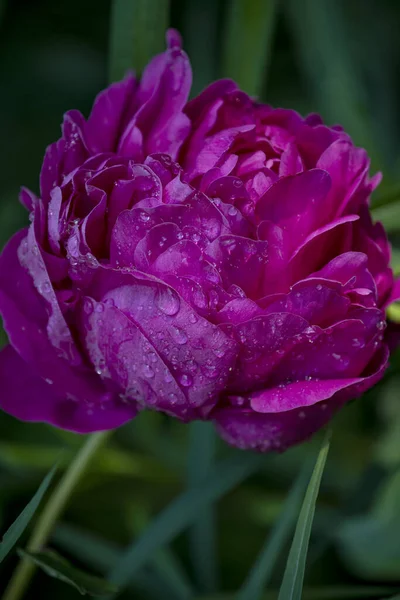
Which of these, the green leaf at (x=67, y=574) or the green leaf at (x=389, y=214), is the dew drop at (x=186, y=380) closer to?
the green leaf at (x=67, y=574)

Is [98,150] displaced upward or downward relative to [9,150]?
upward

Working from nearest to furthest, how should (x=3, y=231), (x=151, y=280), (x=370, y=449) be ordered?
(x=151, y=280), (x=3, y=231), (x=370, y=449)

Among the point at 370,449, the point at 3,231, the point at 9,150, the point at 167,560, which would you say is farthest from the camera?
the point at 9,150

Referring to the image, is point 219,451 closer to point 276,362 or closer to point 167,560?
point 167,560

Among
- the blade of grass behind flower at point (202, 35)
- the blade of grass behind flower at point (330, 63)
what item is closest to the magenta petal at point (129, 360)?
the blade of grass behind flower at point (330, 63)

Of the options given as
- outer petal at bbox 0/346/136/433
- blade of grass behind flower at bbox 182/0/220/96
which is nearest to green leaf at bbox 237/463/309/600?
outer petal at bbox 0/346/136/433

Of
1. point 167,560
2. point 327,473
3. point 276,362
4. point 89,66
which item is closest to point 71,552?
point 167,560
